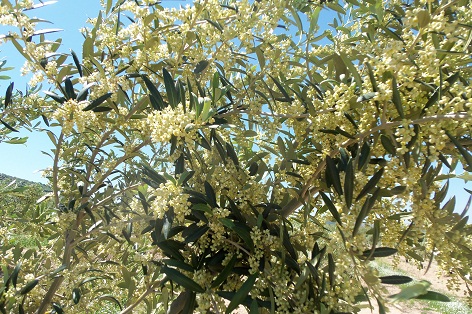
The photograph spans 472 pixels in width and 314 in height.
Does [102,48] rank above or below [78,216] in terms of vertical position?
above

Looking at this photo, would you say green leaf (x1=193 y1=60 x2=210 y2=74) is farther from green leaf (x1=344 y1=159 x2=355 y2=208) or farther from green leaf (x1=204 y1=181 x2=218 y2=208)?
green leaf (x1=344 y1=159 x2=355 y2=208)

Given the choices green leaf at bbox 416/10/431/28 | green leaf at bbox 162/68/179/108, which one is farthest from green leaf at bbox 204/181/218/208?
green leaf at bbox 416/10/431/28

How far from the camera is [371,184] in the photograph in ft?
3.83

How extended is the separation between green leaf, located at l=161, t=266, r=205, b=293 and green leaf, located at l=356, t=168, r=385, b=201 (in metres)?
0.67

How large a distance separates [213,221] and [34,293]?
1045 millimetres

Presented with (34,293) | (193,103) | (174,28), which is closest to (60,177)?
(34,293)

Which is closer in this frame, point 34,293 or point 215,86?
point 215,86

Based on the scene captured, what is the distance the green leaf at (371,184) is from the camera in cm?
116

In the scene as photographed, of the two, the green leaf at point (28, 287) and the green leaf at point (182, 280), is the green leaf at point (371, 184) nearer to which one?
the green leaf at point (182, 280)

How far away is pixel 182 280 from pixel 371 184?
2.47 ft

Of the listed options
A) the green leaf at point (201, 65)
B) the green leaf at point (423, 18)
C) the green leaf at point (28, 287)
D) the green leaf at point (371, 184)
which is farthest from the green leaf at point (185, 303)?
the green leaf at point (423, 18)

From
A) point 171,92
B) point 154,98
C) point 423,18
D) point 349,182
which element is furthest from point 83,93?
point 423,18

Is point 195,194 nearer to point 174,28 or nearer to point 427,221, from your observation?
point 174,28

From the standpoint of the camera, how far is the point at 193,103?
48.4 inches
